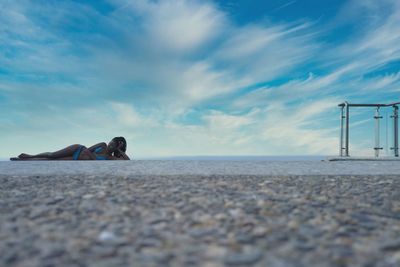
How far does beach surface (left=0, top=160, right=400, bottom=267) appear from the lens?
1.66 meters

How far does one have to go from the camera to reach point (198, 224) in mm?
2154

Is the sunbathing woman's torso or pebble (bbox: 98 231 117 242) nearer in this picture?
pebble (bbox: 98 231 117 242)

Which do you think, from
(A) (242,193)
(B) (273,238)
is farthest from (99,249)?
(A) (242,193)

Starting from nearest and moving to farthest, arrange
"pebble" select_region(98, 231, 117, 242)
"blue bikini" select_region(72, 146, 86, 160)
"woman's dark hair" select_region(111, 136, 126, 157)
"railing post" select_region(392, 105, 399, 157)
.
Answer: "pebble" select_region(98, 231, 117, 242) < "blue bikini" select_region(72, 146, 86, 160) < "woman's dark hair" select_region(111, 136, 126, 157) < "railing post" select_region(392, 105, 399, 157)

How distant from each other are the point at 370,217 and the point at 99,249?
5.92ft

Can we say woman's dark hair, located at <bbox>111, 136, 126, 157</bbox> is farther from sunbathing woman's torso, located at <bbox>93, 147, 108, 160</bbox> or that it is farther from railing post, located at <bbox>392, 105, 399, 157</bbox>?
railing post, located at <bbox>392, 105, 399, 157</bbox>

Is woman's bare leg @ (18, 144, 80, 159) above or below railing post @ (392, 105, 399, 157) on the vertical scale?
below

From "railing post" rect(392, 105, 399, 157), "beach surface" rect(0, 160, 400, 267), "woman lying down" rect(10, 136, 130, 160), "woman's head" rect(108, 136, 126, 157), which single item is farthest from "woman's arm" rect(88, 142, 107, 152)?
"railing post" rect(392, 105, 399, 157)

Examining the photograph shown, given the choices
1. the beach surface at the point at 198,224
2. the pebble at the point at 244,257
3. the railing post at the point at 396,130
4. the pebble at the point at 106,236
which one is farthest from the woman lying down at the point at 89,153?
the railing post at the point at 396,130

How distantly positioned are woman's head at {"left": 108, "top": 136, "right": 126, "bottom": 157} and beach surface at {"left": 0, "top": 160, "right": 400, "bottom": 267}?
5187 mm

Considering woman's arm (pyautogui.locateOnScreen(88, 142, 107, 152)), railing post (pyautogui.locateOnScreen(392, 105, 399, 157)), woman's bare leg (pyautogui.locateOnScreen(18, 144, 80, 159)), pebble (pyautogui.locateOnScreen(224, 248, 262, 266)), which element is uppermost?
railing post (pyautogui.locateOnScreen(392, 105, 399, 157))

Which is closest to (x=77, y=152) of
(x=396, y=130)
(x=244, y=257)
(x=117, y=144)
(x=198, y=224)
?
(x=117, y=144)

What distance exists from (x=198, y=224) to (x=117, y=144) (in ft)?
23.6

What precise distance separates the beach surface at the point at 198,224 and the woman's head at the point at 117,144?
5.19m
